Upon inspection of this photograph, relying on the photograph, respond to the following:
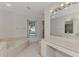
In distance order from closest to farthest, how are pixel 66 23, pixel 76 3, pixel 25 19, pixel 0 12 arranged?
pixel 76 3 → pixel 66 23 → pixel 0 12 → pixel 25 19

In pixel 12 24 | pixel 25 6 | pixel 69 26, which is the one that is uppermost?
pixel 25 6

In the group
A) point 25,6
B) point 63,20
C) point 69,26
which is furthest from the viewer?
point 25,6

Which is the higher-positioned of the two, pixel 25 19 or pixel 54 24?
pixel 25 19

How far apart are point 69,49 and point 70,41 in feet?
1.91

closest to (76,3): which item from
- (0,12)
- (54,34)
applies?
(54,34)

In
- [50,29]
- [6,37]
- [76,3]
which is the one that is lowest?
[6,37]

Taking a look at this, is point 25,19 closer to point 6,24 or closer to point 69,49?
point 6,24

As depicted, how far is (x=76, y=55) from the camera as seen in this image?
2.14 metres

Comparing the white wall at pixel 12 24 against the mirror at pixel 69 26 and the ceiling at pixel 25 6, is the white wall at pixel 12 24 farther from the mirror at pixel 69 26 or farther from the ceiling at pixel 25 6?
the mirror at pixel 69 26

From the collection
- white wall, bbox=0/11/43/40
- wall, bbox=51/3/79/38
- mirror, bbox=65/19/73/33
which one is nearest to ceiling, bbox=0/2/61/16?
wall, bbox=51/3/79/38

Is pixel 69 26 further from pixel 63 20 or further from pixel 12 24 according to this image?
pixel 12 24

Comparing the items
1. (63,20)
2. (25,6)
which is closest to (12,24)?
(25,6)

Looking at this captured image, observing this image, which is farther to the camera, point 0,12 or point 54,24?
point 0,12

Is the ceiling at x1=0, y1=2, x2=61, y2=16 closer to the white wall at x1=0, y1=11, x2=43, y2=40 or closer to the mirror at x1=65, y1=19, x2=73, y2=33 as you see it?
the white wall at x1=0, y1=11, x2=43, y2=40
